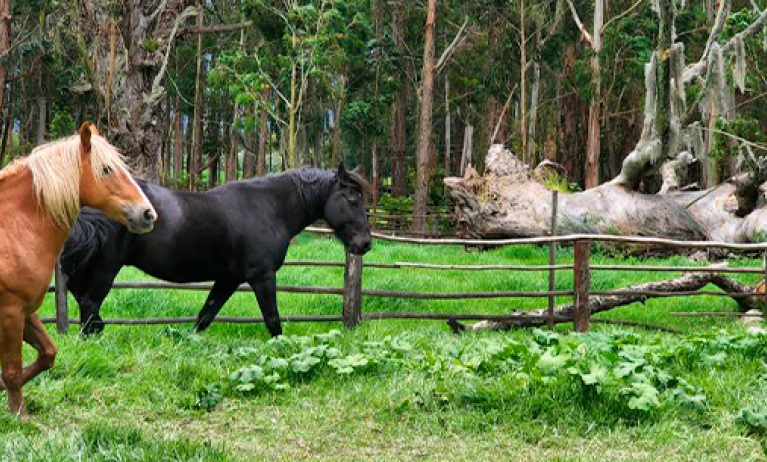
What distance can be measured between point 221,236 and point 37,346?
2758mm

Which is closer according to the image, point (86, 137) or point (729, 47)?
point (86, 137)

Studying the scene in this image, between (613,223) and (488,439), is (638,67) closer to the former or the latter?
(613,223)

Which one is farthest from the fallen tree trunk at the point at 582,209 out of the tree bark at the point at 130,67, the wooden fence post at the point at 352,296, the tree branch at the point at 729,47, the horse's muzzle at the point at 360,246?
the horse's muzzle at the point at 360,246

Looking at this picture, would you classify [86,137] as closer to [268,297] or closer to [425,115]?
[268,297]

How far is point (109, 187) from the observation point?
15.6ft

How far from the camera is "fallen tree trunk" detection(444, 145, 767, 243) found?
1648 centimetres

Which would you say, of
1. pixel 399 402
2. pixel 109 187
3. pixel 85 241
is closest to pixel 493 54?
pixel 85 241

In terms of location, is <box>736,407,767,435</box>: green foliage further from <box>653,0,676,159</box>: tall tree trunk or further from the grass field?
<box>653,0,676,159</box>: tall tree trunk

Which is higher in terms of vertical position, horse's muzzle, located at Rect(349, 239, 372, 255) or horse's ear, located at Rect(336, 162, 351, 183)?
horse's ear, located at Rect(336, 162, 351, 183)

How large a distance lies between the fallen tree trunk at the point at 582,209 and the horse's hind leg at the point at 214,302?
9534 millimetres

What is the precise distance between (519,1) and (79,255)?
24.1 meters

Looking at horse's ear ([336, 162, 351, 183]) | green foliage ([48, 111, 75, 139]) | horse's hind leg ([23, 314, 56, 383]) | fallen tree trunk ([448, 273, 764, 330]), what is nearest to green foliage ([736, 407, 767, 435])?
horse's hind leg ([23, 314, 56, 383])

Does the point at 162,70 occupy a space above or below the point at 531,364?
above

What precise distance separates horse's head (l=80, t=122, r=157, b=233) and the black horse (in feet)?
6.96
